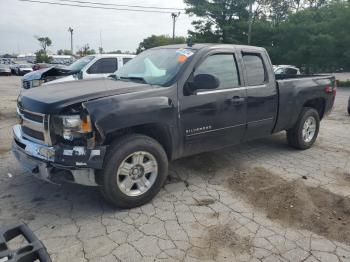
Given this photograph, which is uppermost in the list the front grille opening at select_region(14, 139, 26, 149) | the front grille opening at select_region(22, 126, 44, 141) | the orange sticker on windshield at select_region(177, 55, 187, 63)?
the orange sticker on windshield at select_region(177, 55, 187, 63)

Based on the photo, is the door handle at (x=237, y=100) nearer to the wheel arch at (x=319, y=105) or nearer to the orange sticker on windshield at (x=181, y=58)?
the orange sticker on windshield at (x=181, y=58)

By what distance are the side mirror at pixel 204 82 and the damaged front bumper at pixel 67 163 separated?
4.58ft

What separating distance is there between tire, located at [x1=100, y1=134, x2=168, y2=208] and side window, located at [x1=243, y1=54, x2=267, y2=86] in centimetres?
192

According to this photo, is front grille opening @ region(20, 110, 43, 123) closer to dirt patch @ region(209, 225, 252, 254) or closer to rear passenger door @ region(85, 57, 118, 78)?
dirt patch @ region(209, 225, 252, 254)

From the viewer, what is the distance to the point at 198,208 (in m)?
3.93

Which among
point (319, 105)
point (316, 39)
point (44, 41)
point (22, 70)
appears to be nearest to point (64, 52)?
point (44, 41)

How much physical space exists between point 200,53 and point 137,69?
3.22 ft

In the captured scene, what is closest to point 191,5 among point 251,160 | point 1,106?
point 1,106

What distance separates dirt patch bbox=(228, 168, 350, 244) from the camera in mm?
3600

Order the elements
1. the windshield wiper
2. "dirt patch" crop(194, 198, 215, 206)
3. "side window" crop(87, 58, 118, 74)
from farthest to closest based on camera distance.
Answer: "side window" crop(87, 58, 118, 74), the windshield wiper, "dirt patch" crop(194, 198, 215, 206)

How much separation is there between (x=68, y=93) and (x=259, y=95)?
2755 mm

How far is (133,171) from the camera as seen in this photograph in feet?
12.5

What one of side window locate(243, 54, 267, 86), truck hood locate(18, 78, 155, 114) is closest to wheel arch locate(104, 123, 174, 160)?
truck hood locate(18, 78, 155, 114)

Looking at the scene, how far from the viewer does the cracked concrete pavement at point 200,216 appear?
123 inches
